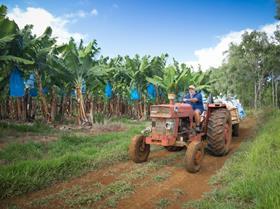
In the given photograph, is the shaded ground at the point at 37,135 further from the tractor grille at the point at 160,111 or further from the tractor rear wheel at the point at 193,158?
the tractor rear wheel at the point at 193,158

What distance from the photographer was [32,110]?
14070mm

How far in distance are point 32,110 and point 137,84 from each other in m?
7.26

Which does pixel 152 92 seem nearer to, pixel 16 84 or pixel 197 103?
pixel 16 84

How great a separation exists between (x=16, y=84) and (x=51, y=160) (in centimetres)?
668

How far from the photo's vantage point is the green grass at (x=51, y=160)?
16.5ft

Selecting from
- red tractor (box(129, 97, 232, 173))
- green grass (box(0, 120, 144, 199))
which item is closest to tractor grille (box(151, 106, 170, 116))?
red tractor (box(129, 97, 232, 173))

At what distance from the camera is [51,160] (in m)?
6.03

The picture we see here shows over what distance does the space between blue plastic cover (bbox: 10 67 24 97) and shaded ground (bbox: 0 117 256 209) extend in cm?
666

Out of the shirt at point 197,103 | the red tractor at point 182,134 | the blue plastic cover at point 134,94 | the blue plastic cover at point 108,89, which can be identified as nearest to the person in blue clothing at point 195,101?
the shirt at point 197,103

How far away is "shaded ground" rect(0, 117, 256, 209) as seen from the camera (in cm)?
454

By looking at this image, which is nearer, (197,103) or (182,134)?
(182,134)

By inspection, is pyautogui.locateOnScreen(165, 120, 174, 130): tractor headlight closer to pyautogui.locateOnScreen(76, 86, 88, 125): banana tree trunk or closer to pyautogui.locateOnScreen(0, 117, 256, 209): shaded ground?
pyautogui.locateOnScreen(0, 117, 256, 209): shaded ground

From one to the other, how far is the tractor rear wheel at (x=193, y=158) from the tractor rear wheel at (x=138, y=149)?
4.17 ft

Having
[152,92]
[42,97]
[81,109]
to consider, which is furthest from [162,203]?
[152,92]
